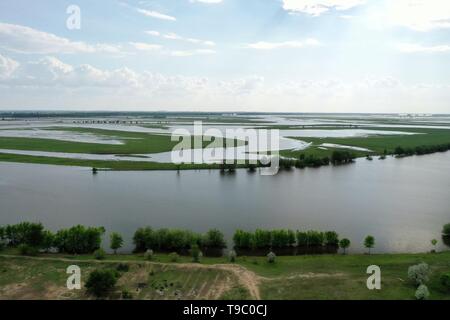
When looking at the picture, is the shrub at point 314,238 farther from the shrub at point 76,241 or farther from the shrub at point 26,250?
the shrub at point 26,250

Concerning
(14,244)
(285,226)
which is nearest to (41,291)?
(14,244)

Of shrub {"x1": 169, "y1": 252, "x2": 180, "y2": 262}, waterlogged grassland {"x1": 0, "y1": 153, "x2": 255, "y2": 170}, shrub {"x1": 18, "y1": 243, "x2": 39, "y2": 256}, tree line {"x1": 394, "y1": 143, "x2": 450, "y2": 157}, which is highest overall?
tree line {"x1": 394, "y1": 143, "x2": 450, "y2": 157}

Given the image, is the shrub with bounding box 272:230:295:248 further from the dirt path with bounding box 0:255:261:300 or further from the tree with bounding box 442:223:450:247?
the tree with bounding box 442:223:450:247

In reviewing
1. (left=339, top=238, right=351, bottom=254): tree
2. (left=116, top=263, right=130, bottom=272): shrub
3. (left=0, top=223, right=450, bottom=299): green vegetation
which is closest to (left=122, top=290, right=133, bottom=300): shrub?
(left=0, top=223, right=450, bottom=299): green vegetation

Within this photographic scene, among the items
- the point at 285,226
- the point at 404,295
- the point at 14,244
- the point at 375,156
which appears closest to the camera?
the point at 404,295

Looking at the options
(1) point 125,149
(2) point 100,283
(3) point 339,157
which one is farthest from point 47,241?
(3) point 339,157

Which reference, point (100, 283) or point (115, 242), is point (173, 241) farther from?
point (100, 283)

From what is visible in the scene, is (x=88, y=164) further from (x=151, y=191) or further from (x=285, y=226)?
(x=285, y=226)

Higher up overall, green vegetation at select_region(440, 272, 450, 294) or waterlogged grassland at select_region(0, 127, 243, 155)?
waterlogged grassland at select_region(0, 127, 243, 155)
